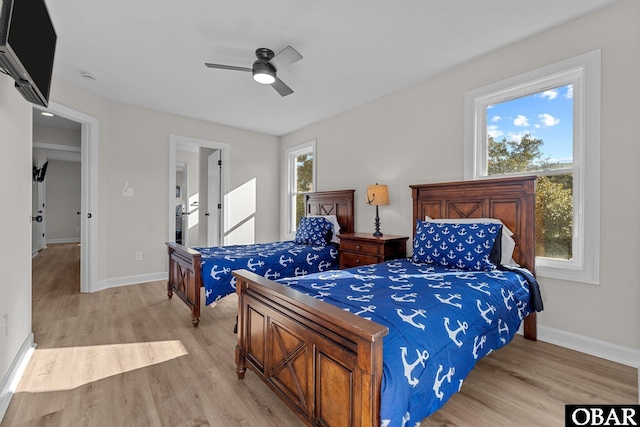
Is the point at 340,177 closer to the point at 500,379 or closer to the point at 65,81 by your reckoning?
the point at 500,379

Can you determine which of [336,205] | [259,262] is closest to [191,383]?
[259,262]

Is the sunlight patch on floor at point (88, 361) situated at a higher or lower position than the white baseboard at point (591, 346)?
lower

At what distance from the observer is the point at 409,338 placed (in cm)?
124

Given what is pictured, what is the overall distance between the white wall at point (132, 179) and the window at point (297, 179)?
4.84 feet

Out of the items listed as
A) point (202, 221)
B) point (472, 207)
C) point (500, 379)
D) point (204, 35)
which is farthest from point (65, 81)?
point (500, 379)

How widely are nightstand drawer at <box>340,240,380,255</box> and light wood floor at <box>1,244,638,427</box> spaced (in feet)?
4.62

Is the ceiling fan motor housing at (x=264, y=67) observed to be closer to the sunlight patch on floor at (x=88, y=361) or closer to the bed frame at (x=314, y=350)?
the bed frame at (x=314, y=350)

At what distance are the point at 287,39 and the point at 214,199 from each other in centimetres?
358

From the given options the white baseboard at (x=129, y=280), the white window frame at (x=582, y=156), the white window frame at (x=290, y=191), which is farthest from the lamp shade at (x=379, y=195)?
the white baseboard at (x=129, y=280)

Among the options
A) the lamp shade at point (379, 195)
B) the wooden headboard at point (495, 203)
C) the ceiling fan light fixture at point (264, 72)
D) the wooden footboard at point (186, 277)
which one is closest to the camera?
the wooden headboard at point (495, 203)

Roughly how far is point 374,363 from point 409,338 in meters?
0.27

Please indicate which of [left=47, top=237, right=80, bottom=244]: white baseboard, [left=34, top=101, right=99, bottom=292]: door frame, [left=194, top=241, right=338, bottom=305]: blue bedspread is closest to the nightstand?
[left=194, top=241, right=338, bottom=305]: blue bedspread

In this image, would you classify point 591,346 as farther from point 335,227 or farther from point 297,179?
point 297,179

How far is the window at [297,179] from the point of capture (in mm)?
5281
